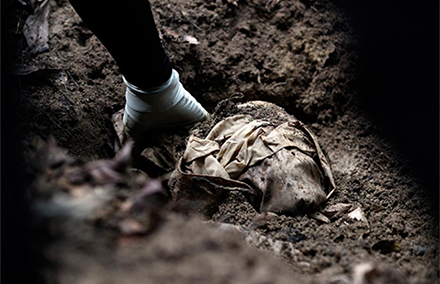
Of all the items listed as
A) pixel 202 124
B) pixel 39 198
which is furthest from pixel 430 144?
pixel 39 198

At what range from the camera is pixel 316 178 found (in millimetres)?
1401

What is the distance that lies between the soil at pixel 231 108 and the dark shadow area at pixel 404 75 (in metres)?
0.03

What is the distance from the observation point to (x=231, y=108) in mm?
1643

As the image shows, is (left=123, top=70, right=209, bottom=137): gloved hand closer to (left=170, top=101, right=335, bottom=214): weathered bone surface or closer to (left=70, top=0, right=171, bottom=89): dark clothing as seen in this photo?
(left=70, top=0, right=171, bottom=89): dark clothing

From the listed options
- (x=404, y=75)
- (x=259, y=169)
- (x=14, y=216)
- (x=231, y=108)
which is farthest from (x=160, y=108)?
(x=14, y=216)

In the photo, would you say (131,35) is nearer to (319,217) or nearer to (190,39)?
(190,39)

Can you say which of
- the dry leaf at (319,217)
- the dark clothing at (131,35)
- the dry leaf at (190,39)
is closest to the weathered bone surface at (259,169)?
the dry leaf at (319,217)

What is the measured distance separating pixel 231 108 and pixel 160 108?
303 mm

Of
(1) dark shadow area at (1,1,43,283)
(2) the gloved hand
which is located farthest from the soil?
(2) the gloved hand

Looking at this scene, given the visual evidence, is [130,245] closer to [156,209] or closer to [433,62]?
[156,209]

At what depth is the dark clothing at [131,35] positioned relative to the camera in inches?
48.4

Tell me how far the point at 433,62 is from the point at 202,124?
93 centimetres

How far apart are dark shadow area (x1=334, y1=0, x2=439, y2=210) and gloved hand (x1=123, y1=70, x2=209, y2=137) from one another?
805 millimetres

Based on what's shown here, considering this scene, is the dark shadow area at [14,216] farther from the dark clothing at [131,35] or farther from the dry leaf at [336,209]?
the dry leaf at [336,209]
